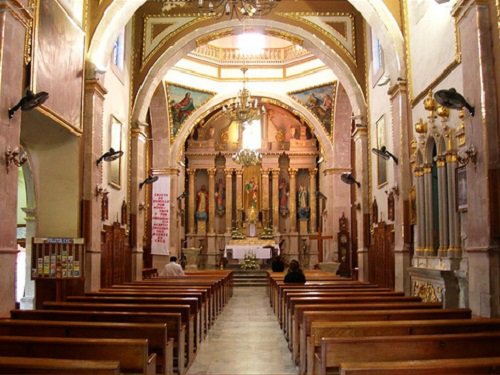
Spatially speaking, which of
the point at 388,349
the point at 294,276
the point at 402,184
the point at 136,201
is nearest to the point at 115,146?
the point at 136,201

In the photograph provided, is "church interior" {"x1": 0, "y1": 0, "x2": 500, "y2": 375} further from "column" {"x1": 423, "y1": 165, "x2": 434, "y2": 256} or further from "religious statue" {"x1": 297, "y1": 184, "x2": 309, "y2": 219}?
"religious statue" {"x1": 297, "y1": 184, "x2": 309, "y2": 219}

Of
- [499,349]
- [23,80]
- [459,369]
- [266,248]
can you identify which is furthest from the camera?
[266,248]

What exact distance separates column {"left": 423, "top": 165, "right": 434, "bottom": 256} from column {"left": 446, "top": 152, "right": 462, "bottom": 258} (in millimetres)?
1002

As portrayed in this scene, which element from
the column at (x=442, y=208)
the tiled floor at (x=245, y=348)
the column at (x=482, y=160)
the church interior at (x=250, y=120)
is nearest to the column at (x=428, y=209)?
the church interior at (x=250, y=120)

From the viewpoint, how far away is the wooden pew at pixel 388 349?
4.20 meters

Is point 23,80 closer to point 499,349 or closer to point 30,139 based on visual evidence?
point 30,139

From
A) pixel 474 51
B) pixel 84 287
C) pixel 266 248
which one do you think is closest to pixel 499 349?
pixel 474 51

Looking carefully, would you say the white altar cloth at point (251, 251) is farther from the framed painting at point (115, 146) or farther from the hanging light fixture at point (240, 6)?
the hanging light fixture at point (240, 6)

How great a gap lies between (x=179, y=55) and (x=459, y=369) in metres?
13.2

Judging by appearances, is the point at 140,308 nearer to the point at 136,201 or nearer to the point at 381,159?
the point at 381,159

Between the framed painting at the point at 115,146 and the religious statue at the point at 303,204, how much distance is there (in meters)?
13.6

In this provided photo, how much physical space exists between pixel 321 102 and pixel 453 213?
551 inches

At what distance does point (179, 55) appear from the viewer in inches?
603

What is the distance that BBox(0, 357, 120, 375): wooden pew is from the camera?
3357 millimetres
